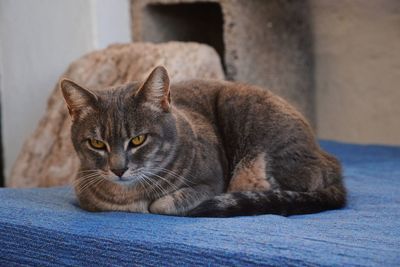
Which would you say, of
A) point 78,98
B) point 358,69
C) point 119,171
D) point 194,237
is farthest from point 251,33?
point 194,237

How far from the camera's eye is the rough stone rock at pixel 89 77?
283cm

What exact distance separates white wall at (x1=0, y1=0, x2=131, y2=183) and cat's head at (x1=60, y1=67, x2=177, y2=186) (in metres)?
1.33

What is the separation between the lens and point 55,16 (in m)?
3.15

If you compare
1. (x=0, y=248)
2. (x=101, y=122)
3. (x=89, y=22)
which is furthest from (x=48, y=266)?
(x=89, y=22)

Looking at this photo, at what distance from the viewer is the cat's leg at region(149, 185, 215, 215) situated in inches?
69.4

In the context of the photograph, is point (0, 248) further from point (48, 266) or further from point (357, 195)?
point (357, 195)

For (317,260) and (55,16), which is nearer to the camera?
(317,260)

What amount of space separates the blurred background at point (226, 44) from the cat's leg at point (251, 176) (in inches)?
48.9

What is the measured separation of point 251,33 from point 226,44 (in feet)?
0.53

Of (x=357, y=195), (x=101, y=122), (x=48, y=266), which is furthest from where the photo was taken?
(x=357, y=195)

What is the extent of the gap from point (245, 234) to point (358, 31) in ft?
7.25

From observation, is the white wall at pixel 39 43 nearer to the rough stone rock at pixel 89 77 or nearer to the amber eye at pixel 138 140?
the rough stone rock at pixel 89 77

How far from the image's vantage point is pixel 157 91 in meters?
1.78

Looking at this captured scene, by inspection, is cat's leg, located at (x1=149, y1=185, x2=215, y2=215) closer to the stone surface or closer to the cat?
the cat
